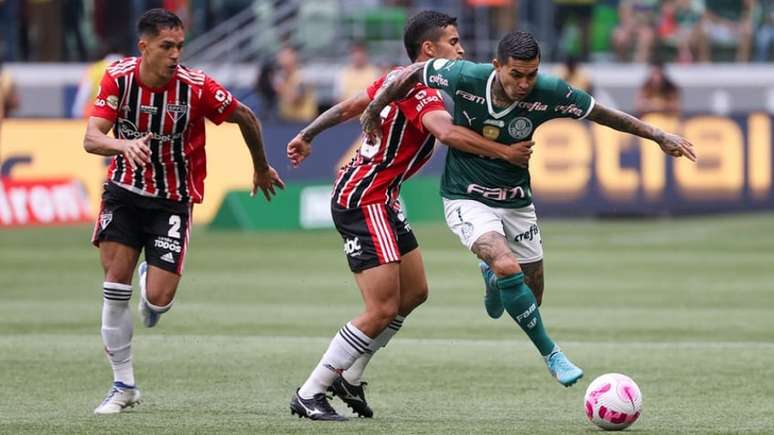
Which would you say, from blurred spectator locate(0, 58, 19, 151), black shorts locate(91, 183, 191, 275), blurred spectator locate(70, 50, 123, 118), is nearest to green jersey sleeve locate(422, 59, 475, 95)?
black shorts locate(91, 183, 191, 275)

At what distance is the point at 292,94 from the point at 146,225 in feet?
58.2

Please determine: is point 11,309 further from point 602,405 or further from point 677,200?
point 677,200

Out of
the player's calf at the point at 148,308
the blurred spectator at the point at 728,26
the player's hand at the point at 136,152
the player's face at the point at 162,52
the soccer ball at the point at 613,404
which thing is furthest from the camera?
the blurred spectator at the point at 728,26

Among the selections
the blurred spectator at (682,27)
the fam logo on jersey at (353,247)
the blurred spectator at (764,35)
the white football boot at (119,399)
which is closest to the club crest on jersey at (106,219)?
the white football boot at (119,399)

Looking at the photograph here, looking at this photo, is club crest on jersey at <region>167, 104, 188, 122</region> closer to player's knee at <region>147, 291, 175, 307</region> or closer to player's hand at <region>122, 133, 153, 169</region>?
player's hand at <region>122, 133, 153, 169</region>

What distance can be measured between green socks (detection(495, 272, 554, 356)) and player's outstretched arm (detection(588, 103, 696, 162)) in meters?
1.01

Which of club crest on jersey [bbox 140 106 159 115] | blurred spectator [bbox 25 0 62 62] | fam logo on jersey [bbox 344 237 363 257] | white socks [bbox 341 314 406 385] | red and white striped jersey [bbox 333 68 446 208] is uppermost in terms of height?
club crest on jersey [bbox 140 106 159 115]

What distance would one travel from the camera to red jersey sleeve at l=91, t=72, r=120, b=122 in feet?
29.7

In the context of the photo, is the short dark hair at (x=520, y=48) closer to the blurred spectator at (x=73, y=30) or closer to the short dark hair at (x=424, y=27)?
the short dark hair at (x=424, y=27)

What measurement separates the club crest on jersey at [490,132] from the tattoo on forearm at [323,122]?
34.6 inches

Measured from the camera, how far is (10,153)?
70.9ft

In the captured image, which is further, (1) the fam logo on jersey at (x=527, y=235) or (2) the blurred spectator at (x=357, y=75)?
(2) the blurred spectator at (x=357, y=75)

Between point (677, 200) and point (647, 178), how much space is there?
0.61 meters

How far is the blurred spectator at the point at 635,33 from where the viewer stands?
31.1 metres
